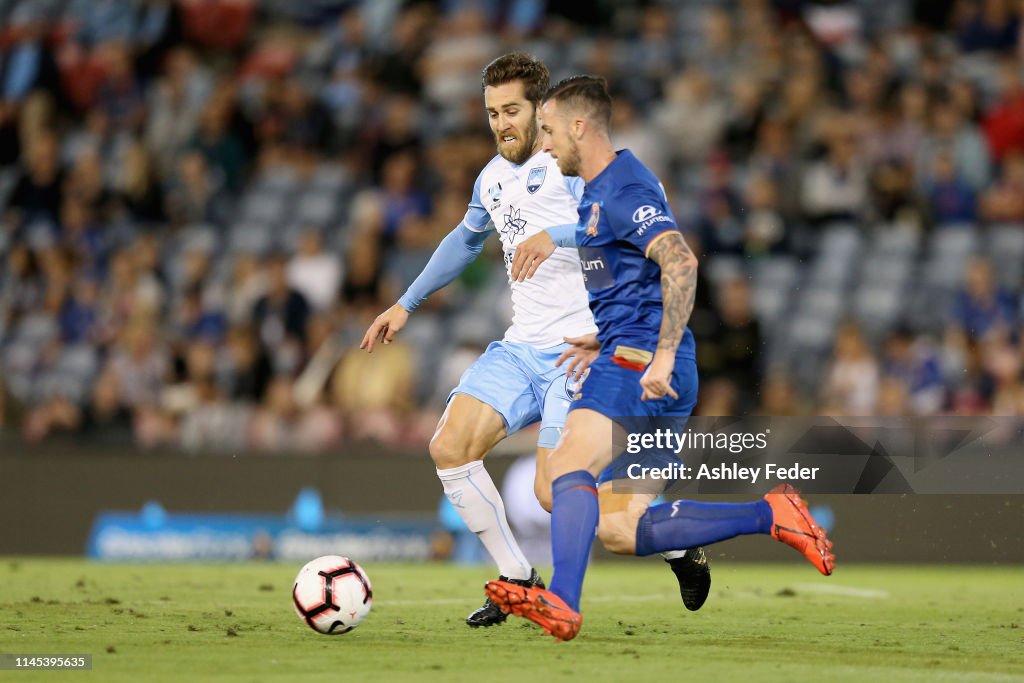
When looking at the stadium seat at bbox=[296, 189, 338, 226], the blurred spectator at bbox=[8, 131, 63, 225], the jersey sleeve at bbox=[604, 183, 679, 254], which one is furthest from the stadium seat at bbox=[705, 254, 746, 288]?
the blurred spectator at bbox=[8, 131, 63, 225]

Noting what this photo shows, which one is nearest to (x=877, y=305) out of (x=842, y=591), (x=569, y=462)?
(x=842, y=591)

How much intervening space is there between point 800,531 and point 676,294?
111 centimetres

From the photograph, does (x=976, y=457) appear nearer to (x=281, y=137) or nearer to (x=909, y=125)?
(x=909, y=125)

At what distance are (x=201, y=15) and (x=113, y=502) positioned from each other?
744cm

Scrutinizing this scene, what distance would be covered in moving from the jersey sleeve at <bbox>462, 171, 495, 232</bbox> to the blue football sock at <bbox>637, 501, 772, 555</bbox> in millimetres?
2052

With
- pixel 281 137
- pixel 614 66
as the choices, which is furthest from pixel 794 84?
pixel 281 137

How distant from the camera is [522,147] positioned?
7555mm

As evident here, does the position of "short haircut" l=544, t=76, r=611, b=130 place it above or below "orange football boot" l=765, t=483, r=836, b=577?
above

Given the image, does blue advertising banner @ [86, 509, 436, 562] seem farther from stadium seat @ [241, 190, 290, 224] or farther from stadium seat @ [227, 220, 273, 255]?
stadium seat @ [241, 190, 290, 224]

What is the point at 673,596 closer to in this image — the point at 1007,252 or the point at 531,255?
the point at 531,255

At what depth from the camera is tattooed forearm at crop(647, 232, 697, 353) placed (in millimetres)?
6109

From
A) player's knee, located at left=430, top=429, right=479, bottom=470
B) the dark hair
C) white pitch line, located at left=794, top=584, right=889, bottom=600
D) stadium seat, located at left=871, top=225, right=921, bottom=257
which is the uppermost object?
stadium seat, located at left=871, top=225, right=921, bottom=257

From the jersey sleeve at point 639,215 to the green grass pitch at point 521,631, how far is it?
1.69 metres

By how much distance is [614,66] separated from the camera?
50.5ft
